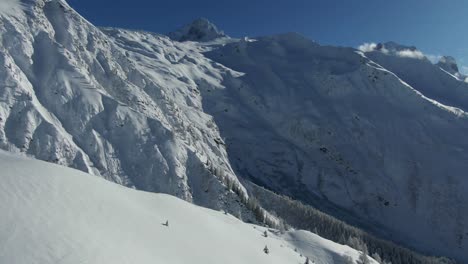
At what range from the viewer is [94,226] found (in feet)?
100

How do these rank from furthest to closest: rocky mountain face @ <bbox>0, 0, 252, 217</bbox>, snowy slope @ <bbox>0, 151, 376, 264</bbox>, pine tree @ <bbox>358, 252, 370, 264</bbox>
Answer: rocky mountain face @ <bbox>0, 0, 252, 217</bbox>
pine tree @ <bbox>358, 252, 370, 264</bbox>
snowy slope @ <bbox>0, 151, 376, 264</bbox>

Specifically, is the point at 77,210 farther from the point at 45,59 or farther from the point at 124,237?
the point at 45,59

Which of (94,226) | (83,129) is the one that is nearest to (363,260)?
(94,226)

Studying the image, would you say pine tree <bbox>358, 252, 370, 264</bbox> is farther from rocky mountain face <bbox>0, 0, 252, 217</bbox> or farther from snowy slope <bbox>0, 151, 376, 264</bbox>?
Result: rocky mountain face <bbox>0, 0, 252, 217</bbox>

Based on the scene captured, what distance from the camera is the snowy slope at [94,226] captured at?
25094mm

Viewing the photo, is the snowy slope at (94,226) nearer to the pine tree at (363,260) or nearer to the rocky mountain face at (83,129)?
the pine tree at (363,260)

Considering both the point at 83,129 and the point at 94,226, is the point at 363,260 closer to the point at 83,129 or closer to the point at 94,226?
the point at 94,226

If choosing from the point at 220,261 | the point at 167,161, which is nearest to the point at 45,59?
the point at 167,161

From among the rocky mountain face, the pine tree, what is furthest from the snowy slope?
the rocky mountain face

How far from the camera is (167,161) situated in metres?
176

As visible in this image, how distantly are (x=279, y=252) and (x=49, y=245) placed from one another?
37601 millimetres

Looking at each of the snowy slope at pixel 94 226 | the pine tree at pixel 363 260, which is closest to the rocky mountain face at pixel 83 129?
the pine tree at pixel 363 260

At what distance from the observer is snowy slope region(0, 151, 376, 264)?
2509cm

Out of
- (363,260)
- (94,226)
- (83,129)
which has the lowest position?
(83,129)
